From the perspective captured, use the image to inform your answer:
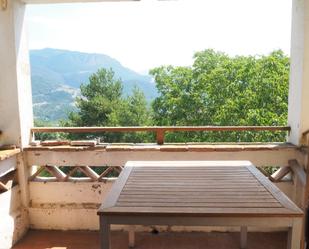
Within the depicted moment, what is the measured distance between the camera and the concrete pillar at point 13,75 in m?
2.85

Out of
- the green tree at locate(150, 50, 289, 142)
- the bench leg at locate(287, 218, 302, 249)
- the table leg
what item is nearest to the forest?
the green tree at locate(150, 50, 289, 142)

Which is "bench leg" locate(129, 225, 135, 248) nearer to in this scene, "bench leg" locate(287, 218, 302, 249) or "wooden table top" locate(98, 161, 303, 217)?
"wooden table top" locate(98, 161, 303, 217)

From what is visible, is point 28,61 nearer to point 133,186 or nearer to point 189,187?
point 133,186

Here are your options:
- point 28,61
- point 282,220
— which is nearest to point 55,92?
point 28,61

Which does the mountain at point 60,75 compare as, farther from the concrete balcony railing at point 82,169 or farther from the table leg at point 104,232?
the table leg at point 104,232

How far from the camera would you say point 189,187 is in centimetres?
184

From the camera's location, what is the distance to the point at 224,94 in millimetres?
12750

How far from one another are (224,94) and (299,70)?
1007cm

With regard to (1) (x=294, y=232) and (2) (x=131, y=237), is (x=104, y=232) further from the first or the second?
(2) (x=131, y=237)

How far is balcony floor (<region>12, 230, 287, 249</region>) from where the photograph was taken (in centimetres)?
277

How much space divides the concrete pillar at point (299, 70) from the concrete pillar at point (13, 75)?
262 cm

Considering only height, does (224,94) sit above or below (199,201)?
above

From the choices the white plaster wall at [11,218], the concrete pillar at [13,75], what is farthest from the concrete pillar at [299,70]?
the white plaster wall at [11,218]

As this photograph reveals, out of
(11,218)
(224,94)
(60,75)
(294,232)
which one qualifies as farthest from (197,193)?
(60,75)
